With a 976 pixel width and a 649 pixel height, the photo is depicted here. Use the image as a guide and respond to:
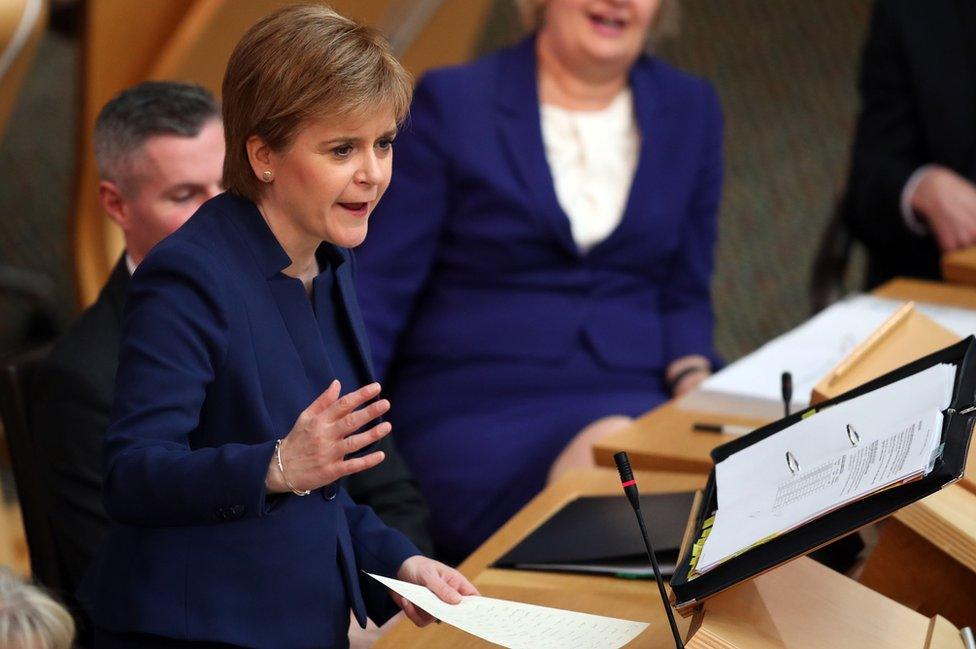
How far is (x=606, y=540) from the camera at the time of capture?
5.45ft

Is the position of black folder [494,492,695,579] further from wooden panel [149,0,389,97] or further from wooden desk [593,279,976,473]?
wooden panel [149,0,389,97]

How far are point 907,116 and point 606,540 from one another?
1.75 m

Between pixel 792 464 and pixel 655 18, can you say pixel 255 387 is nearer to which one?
pixel 792 464

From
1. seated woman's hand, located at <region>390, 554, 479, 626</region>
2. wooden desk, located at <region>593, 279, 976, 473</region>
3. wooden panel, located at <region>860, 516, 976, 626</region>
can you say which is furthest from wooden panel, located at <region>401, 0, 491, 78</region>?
seated woman's hand, located at <region>390, 554, 479, 626</region>

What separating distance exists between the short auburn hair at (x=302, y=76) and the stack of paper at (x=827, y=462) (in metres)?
0.48

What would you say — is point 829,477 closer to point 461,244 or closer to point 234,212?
point 234,212

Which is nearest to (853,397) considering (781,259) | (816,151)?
(781,259)

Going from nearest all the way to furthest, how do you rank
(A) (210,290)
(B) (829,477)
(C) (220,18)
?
(A) (210,290) < (B) (829,477) < (C) (220,18)

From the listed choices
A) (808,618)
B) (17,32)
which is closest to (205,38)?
(17,32)

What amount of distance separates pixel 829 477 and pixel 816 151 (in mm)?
4079

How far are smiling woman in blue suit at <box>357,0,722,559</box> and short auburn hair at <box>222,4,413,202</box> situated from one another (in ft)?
4.25

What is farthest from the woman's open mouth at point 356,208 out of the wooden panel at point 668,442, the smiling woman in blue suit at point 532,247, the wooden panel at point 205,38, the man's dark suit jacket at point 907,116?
the man's dark suit jacket at point 907,116

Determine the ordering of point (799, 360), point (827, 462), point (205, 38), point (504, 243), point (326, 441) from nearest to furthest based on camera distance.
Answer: point (326, 441) → point (827, 462) → point (799, 360) → point (504, 243) → point (205, 38)

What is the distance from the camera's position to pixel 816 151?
5.14m
